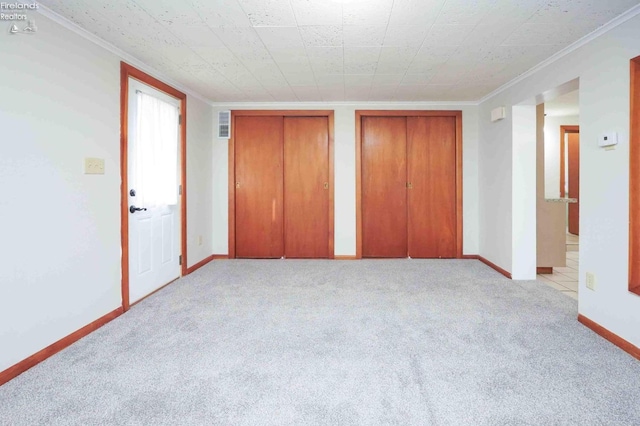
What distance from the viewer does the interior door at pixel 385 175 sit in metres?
4.89

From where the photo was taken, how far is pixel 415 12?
7.29 ft

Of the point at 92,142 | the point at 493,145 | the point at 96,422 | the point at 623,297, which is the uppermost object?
the point at 493,145

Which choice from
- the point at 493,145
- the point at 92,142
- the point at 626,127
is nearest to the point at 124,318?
the point at 92,142

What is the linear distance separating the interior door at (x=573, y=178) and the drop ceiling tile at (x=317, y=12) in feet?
21.8

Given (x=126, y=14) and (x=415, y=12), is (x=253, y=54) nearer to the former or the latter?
(x=126, y=14)

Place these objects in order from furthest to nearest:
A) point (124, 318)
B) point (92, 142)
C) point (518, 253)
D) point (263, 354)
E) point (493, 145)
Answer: point (493, 145)
point (518, 253)
point (124, 318)
point (92, 142)
point (263, 354)

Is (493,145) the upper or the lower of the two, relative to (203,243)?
upper

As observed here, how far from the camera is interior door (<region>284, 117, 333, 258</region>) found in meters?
4.89

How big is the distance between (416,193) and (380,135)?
101 cm

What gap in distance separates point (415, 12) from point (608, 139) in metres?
1.62

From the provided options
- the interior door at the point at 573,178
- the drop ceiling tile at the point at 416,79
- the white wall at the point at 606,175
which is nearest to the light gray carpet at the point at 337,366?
the white wall at the point at 606,175

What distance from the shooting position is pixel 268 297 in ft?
10.7

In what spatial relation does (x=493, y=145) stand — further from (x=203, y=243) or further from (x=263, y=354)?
(x=203, y=243)

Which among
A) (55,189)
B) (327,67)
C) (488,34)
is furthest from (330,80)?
(55,189)
